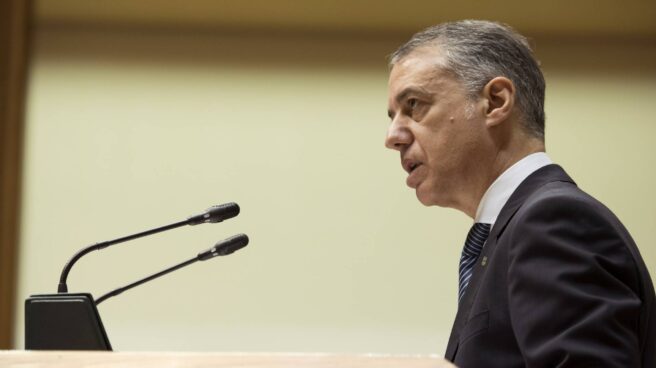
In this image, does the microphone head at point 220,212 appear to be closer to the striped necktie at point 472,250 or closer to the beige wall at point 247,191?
the striped necktie at point 472,250

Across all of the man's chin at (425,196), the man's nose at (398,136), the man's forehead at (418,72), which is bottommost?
the man's chin at (425,196)

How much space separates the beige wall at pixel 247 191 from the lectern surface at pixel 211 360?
10.4 feet

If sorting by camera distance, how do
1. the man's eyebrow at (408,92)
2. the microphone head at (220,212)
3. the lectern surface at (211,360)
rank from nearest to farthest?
1. the lectern surface at (211,360)
2. the man's eyebrow at (408,92)
3. the microphone head at (220,212)

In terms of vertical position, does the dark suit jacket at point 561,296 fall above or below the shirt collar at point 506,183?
below

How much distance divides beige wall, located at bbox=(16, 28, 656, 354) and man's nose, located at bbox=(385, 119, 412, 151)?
214 centimetres

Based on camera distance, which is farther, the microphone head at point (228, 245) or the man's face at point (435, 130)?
the microphone head at point (228, 245)

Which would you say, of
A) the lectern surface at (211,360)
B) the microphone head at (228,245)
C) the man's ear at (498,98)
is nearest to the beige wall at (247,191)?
the microphone head at (228,245)

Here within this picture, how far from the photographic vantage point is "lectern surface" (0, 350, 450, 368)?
79 centimetres

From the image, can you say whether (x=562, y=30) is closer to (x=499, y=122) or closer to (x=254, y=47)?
(x=254, y=47)

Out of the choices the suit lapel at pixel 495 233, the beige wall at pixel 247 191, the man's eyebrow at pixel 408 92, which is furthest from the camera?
the beige wall at pixel 247 191

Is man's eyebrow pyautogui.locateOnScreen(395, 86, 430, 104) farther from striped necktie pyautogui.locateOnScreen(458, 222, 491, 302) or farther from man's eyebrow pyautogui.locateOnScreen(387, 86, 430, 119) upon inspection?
striped necktie pyautogui.locateOnScreen(458, 222, 491, 302)

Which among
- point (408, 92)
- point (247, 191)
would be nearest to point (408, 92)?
point (408, 92)

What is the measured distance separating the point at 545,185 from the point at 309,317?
2.52 m

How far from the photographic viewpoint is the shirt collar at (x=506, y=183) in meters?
1.75
